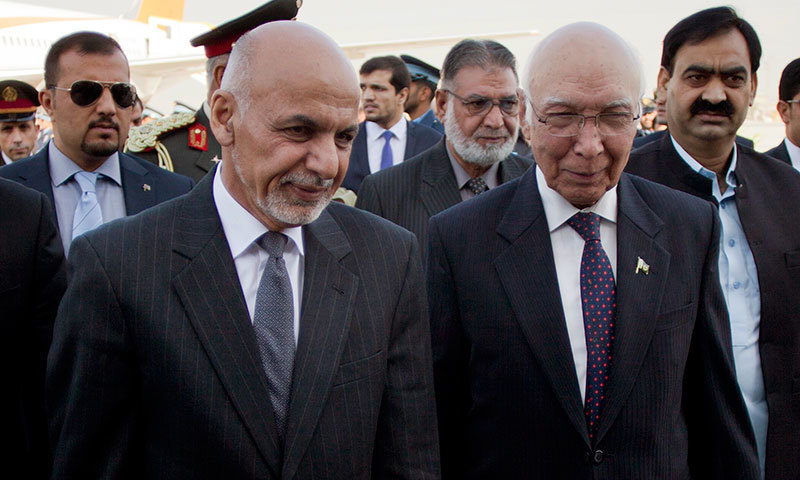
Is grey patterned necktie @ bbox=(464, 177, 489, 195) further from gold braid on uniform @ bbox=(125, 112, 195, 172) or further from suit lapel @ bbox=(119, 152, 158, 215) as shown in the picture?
gold braid on uniform @ bbox=(125, 112, 195, 172)

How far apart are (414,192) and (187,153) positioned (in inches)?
59.3

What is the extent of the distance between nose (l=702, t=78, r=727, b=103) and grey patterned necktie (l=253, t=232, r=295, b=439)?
6.24 ft

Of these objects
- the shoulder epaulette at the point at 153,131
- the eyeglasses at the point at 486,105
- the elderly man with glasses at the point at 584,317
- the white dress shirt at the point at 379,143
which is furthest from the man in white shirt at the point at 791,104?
the shoulder epaulette at the point at 153,131

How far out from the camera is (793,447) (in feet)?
8.56

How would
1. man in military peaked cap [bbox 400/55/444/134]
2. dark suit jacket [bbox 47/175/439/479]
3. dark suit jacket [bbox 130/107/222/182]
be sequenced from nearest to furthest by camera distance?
dark suit jacket [bbox 47/175/439/479] < dark suit jacket [bbox 130/107/222/182] < man in military peaked cap [bbox 400/55/444/134]

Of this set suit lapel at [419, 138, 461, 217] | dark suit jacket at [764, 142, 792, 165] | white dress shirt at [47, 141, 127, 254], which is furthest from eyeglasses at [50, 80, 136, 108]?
dark suit jacket at [764, 142, 792, 165]

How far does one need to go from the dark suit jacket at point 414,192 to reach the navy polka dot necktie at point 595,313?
4.15 feet

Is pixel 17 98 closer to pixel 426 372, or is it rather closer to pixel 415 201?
pixel 415 201

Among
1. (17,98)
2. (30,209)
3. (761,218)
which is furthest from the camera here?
(17,98)

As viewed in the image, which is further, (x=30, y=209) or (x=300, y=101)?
(x=30, y=209)

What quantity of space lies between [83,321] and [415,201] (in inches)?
78.8

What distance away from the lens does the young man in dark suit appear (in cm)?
165

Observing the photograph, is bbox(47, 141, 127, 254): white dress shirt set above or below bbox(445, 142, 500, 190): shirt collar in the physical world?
below

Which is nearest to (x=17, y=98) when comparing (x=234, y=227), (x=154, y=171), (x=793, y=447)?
(x=154, y=171)
